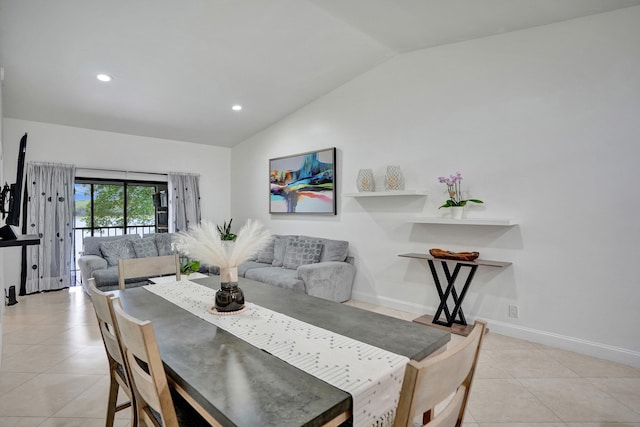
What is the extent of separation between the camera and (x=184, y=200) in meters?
6.29

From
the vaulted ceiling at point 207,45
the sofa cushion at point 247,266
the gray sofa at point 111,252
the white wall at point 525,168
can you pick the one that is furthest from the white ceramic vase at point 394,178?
the gray sofa at point 111,252

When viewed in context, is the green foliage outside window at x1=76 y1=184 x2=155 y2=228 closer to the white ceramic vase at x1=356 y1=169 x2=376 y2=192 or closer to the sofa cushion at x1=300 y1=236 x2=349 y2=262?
the sofa cushion at x1=300 y1=236 x2=349 y2=262

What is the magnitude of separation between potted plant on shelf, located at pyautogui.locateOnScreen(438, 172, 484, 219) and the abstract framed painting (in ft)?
5.45

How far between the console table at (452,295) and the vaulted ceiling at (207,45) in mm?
2289

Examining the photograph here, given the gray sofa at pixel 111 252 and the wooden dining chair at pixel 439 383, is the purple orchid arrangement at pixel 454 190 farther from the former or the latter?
the gray sofa at pixel 111 252

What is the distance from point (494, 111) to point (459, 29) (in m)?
0.88

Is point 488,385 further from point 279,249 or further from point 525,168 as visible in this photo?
point 279,249

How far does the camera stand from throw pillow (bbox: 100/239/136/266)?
491 cm

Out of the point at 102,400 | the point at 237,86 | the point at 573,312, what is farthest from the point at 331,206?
the point at 102,400

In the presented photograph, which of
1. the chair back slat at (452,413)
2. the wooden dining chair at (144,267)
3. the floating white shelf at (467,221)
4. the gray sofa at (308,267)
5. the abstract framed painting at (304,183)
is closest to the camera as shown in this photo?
the chair back slat at (452,413)

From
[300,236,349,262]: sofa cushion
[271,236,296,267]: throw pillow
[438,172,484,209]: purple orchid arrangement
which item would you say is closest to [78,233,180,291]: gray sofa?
[271,236,296,267]: throw pillow

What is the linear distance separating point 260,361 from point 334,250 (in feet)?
11.0

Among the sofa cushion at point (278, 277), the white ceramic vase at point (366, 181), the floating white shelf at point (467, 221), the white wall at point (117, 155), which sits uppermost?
the white wall at point (117, 155)

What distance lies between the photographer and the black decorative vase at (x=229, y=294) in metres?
1.62
